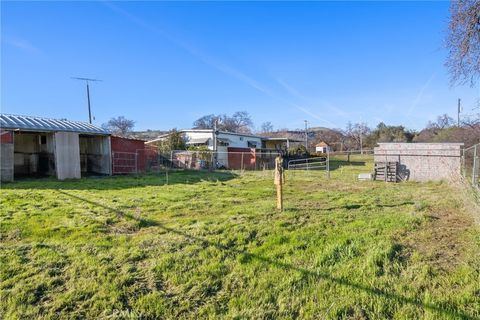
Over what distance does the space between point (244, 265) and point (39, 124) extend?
53.5 ft

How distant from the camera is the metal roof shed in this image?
579 inches

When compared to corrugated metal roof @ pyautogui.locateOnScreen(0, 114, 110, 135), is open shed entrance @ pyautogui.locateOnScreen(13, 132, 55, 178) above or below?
below

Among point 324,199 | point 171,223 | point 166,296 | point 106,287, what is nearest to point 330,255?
point 166,296

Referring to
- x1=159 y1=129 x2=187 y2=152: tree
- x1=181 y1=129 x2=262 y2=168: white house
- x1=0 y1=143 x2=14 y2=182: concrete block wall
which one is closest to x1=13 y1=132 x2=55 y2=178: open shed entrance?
x1=0 y1=143 x2=14 y2=182: concrete block wall

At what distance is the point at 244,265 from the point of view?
4.03 metres

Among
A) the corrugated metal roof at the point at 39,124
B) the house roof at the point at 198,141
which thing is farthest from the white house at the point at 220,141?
the corrugated metal roof at the point at 39,124

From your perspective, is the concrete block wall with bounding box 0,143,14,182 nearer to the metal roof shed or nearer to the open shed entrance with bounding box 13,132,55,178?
the metal roof shed

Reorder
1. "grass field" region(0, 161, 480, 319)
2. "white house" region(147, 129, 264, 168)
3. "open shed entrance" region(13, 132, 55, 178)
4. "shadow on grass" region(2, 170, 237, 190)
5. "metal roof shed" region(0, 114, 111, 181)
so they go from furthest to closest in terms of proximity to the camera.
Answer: "white house" region(147, 129, 264, 168) < "open shed entrance" region(13, 132, 55, 178) < "metal roof shed" region(0, 114, 111, 181) < "shadow on grass" region(2, 170, 237, 190) < "grass field" region(0, 161, 480, 319)

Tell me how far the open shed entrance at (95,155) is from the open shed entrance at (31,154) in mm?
2253

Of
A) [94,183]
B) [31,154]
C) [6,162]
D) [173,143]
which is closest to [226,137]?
[173,143]

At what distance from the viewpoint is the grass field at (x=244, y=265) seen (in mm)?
3156

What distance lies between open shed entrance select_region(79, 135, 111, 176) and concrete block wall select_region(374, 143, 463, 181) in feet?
51.6

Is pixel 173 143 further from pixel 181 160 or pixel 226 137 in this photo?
pixel 226 137

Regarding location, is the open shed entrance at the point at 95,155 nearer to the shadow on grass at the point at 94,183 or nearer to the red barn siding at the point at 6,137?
the shadow on grass at the point at 94,183
